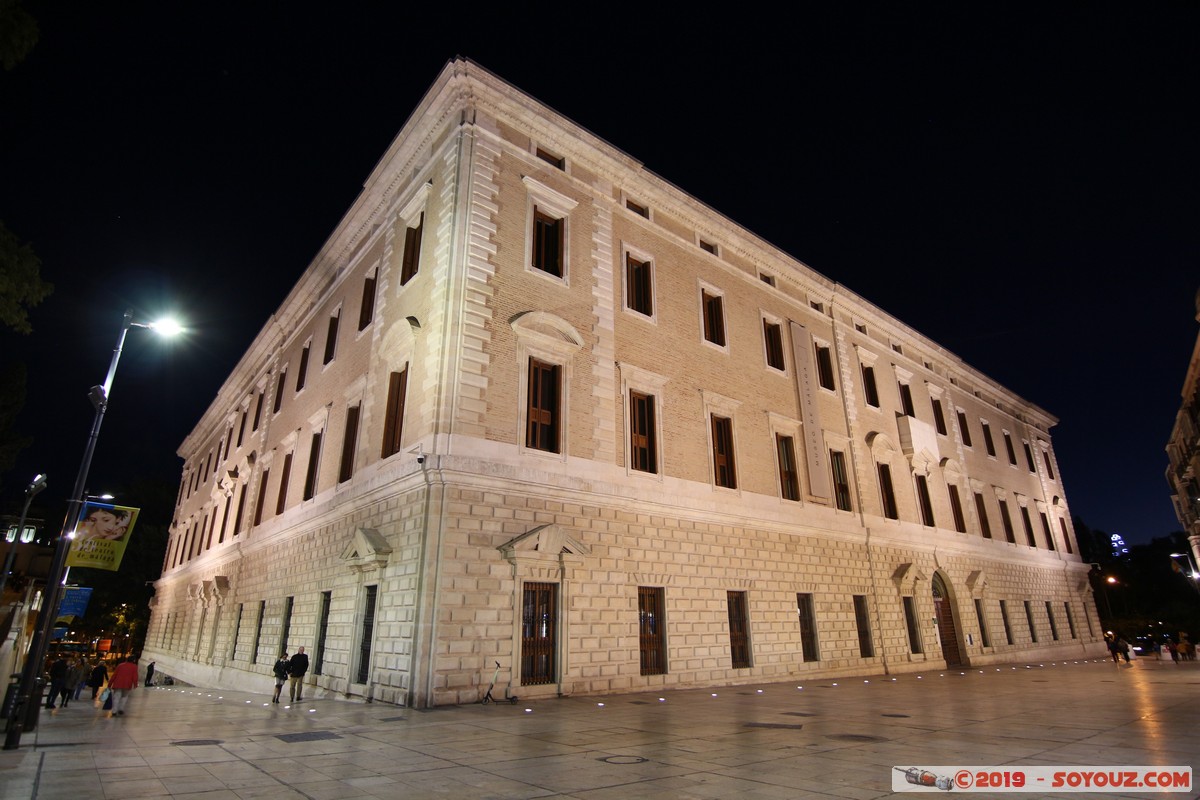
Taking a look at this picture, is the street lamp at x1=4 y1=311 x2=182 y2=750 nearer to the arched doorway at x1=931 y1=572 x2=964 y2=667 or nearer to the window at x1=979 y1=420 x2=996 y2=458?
the arched doorway at x1=931 y1=572 x2=964 y2=667

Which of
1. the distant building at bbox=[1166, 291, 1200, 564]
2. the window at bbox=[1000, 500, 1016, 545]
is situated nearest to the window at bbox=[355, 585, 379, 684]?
the window at bbox=[1000, 500, 1016, 545]

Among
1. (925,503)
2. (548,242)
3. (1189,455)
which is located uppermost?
(1189,455)

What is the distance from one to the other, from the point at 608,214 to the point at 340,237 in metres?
10.7

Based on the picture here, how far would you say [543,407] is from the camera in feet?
50.7

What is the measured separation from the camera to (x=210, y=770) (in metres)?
6.63

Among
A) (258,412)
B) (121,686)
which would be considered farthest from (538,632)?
(258,412)

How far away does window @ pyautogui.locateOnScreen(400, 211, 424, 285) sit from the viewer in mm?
17781

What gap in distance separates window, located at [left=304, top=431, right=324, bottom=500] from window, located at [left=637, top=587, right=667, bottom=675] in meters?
11.0

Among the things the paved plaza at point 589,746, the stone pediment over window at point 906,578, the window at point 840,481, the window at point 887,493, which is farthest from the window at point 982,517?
the paved plaza at point 589,746

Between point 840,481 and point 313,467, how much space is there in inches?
717

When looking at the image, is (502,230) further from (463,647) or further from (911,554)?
(911,554)

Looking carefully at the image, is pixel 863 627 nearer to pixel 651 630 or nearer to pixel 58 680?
pixel 651 630

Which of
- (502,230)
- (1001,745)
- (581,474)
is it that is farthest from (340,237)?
(1001,745)

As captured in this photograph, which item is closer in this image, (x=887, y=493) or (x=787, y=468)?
(x=787, y=468)
